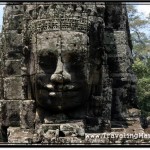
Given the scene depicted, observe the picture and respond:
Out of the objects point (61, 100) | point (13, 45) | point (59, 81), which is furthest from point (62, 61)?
point (13, 45)

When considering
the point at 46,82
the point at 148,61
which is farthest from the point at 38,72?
the point at 148,61

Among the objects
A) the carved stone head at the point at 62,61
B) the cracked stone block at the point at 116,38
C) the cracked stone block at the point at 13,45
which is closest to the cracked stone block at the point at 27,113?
the carved stone head at the point at 62,61

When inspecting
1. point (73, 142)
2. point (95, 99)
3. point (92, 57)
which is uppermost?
point (92, 57)

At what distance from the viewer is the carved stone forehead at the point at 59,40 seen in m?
6.56

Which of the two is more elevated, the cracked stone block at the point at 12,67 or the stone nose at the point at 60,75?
the cracked stone block at the point at 12,67

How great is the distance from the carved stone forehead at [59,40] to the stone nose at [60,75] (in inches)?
8.9

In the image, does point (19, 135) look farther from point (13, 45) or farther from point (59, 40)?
point (13, 45)

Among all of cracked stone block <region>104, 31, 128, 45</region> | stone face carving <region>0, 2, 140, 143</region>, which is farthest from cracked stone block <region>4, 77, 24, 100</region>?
cracked stone block <region>104, 31, 128, 45</region>

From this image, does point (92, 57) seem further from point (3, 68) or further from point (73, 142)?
point (3, 68)

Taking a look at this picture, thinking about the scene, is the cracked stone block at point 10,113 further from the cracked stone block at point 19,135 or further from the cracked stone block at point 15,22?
the cracked stone block at point 15,22

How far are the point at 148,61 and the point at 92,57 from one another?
16.8 meters

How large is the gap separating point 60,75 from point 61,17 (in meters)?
0.83

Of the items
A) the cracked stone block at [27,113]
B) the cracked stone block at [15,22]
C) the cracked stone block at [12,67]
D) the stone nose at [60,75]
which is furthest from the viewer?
the cracked stone block at [15,22]

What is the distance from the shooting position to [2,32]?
332 inches
